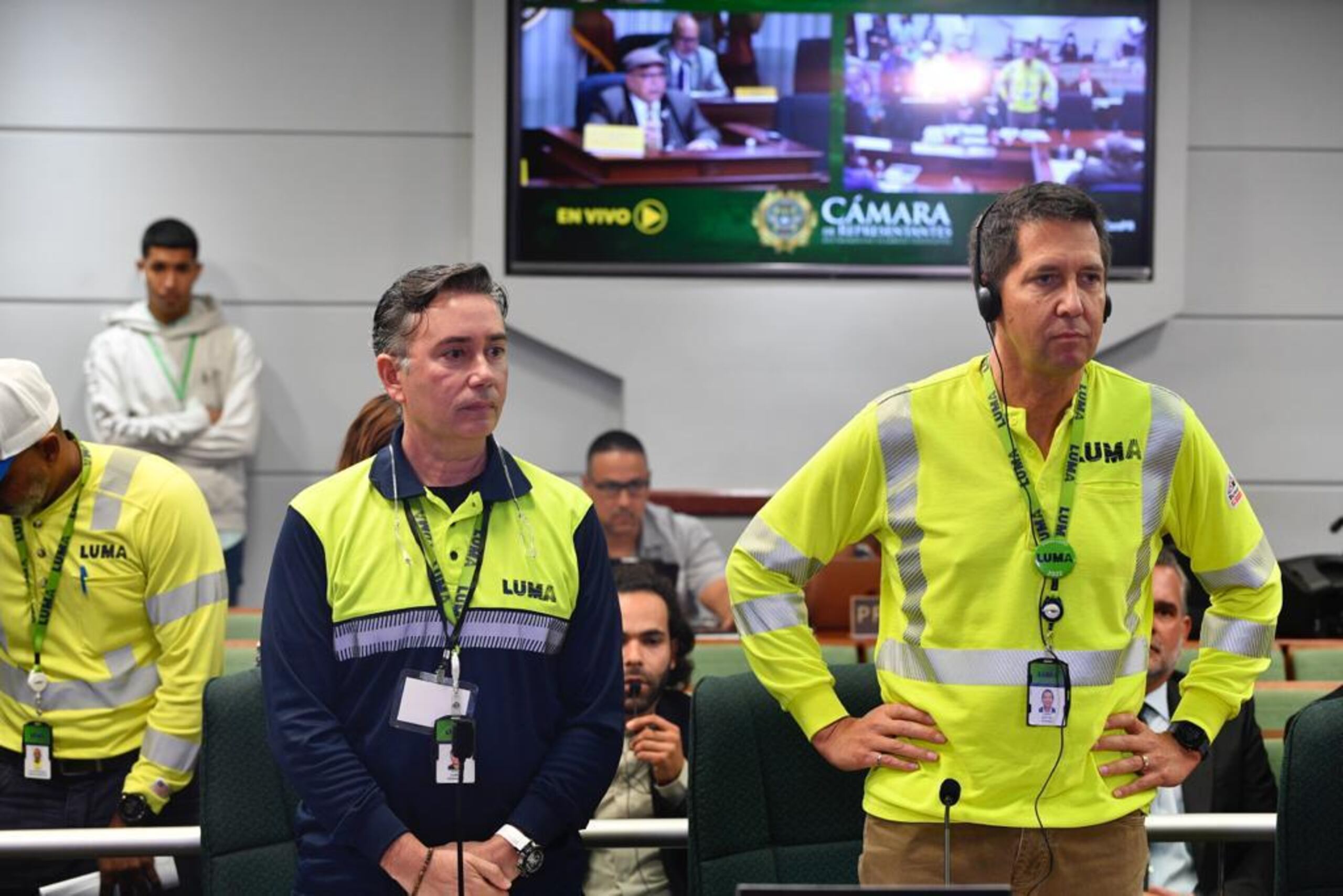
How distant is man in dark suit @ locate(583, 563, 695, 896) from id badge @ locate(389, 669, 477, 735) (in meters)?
0.66

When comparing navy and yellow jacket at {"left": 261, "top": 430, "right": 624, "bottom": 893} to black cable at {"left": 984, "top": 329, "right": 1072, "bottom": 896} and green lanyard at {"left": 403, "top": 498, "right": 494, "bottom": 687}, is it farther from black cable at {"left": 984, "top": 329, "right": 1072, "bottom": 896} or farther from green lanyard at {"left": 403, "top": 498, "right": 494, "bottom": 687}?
black cable at {"left": 984, "top": 329, "right": 1072, "bottom": 896}

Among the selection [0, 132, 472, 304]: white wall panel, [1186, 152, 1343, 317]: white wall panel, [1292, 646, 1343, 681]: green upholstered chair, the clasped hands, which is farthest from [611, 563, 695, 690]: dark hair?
[1186, 152, 1343, 317]: white wall panel

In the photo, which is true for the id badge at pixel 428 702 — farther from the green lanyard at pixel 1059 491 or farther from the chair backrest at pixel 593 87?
the chair backrest at pixel 593 87

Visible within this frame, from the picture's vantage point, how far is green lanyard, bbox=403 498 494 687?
2.16 meters

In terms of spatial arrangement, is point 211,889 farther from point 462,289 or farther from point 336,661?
point 462,289

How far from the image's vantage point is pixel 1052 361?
2.20 metres

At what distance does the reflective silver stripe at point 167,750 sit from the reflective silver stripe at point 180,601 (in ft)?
0.69

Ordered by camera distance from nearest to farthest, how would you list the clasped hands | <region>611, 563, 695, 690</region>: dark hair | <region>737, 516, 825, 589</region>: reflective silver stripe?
1. the clasped hands
2. <region>737, 516, 825, 589</region>: reflective silver stripe
3. <region>611, 563, 695, 690</region>: dark hair

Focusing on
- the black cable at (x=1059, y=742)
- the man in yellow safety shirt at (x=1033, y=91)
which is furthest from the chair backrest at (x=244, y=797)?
the man in yellow safety shirt at (x=1033, y=91)

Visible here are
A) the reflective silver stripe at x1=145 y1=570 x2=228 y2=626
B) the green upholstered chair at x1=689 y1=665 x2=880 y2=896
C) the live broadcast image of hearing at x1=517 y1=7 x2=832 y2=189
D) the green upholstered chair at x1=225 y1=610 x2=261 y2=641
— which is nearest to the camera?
the green upholstered chair at x1=689 y1=665 x2=880 y2=896

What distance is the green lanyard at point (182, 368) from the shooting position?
648cm

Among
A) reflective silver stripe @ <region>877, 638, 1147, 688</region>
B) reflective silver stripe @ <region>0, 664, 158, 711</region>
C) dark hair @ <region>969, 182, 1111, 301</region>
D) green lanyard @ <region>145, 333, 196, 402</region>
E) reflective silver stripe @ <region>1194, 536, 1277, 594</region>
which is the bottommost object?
reflective silver stripe @ <region>0, 664, 158, 711</region>

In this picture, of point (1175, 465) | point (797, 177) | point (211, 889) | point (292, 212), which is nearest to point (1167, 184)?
point (797, 177)

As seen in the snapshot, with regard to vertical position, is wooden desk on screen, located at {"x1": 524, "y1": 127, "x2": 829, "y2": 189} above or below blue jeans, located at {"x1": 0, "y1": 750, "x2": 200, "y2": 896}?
above
